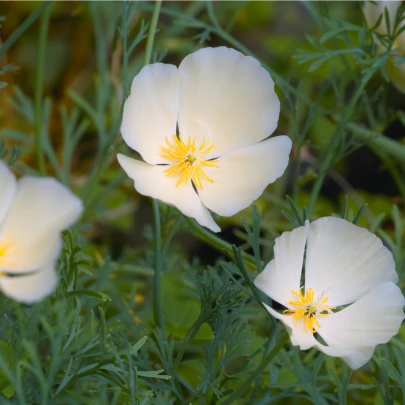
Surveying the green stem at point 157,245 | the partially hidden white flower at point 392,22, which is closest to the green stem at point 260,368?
the green stem at point 157,245

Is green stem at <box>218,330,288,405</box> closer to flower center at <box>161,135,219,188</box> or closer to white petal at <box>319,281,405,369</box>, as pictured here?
white petal at <box>319,281,405,369</box>

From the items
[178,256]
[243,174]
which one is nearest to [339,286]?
[243,174]

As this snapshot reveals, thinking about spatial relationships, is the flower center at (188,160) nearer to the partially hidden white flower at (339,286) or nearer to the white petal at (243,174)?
the white petal at (243,174)

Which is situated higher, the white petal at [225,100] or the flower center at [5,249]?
the white petal at [225,100]

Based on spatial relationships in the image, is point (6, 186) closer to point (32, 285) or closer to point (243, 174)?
point (32, 285)

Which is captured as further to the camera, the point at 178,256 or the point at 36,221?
the point at 178,256

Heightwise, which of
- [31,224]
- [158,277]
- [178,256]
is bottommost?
[178,256]
